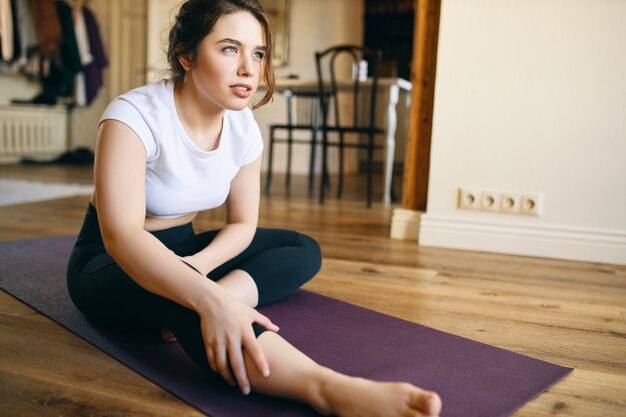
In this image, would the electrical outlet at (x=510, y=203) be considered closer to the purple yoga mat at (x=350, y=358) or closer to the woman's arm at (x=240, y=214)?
the purple yoga mat at (x=350, y=358)

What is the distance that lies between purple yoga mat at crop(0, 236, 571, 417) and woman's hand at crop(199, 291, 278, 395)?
76 mm

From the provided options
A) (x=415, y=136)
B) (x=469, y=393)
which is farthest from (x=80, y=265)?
(x=415, y=136)

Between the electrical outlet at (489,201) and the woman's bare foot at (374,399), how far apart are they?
169 cm

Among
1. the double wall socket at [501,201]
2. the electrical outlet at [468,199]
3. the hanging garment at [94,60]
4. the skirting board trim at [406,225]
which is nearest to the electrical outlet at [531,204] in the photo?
the double wall socket at [501,201]

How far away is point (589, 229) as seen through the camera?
2.33 m

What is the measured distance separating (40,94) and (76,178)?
2.09 m

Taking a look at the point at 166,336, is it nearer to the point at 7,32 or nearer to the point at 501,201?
the point at 501,201

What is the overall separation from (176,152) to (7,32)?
16.7 ft

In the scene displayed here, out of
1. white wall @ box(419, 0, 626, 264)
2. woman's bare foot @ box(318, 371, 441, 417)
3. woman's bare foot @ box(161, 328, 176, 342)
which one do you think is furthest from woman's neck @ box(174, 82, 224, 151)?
white wall @ box(419, 0, 626, 264)

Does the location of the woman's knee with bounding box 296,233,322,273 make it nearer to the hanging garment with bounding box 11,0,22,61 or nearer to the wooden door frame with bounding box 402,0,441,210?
the wooden door frame with bounding box 402,0,441,210

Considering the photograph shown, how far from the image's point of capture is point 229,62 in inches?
44.4

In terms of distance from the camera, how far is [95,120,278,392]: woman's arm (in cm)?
93

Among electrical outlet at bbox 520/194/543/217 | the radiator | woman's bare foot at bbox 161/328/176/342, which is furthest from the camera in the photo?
the radiator

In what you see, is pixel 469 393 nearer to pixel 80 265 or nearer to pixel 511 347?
pixel 511 347
